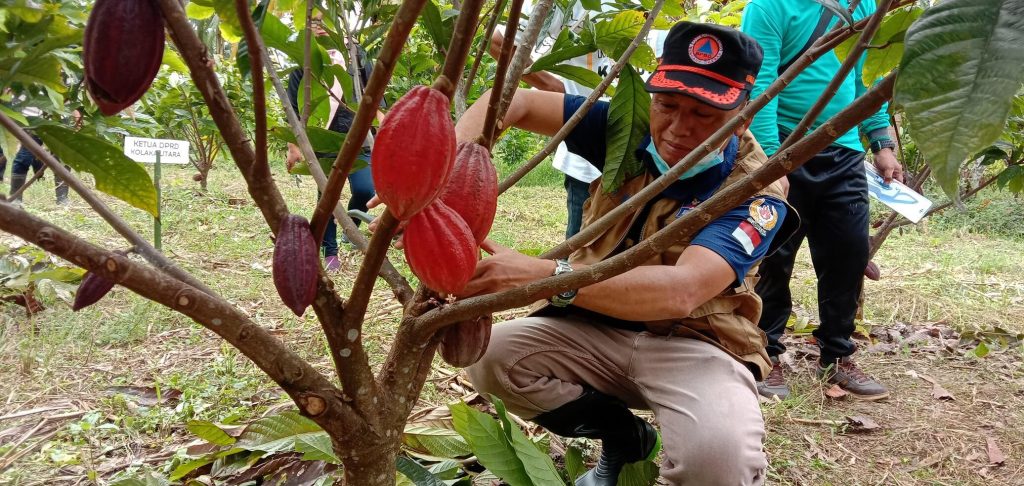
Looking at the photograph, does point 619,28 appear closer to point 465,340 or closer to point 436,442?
point 465,340

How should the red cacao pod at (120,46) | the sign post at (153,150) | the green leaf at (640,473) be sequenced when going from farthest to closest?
the sign post at (153,150) → the green leaf at (640,473) → the red cacao pod at (120,46)

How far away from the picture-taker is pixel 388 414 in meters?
0.99

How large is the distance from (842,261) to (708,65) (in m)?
1.38

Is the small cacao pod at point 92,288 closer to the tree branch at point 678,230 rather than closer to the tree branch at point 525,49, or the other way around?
the tree branch at point 678,230

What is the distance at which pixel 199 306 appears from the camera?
699 mm

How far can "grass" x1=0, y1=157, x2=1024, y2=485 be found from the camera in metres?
1.85

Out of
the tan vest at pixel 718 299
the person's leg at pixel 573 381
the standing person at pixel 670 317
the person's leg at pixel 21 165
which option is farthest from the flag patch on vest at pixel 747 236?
the person's leg at pixel 21 165

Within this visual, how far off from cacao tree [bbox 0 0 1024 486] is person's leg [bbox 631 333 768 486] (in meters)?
0.53

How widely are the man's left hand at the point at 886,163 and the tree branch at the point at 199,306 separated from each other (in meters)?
2.31

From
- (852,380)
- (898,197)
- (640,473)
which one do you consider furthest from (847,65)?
(852,380)

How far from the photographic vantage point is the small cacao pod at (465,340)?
3.13ft

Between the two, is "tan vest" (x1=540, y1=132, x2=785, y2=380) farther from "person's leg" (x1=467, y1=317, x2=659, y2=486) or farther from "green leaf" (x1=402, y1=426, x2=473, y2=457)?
"green leaf" (x1=402, y1=426, x2=473, y2=457)

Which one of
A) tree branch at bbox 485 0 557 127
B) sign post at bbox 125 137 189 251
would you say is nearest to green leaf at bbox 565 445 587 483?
tree branch at bbox 485 0 557 127

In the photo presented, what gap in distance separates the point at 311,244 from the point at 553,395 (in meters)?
0.97
